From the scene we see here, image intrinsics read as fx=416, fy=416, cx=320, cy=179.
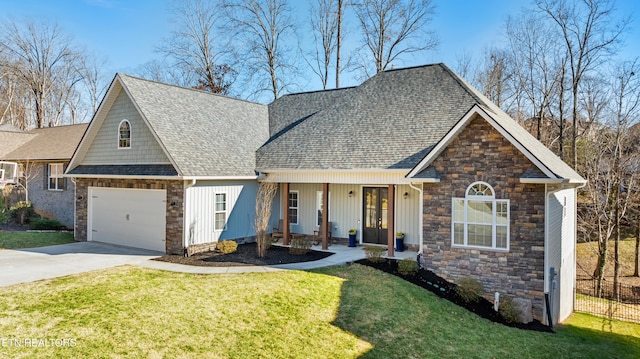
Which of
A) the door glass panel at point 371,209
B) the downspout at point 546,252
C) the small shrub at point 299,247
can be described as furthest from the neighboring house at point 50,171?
the downspout at point 546,252

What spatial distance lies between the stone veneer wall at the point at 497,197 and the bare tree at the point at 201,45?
2848cm

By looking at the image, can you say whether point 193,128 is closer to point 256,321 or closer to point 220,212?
point 220,212

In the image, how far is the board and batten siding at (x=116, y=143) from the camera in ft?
50.2

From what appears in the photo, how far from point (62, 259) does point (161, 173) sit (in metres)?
3.98

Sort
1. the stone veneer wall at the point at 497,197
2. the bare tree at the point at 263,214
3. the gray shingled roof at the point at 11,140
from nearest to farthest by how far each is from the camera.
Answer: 1. the stone veneer wall at the point at 497,197
2. the bare tree at the point at 263,214
3. the gray shingled roof at the point at 11,140

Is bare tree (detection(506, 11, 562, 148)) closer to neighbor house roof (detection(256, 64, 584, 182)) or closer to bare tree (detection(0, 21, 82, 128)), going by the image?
neighbor house roof (detection(256, 64, 584, 182))

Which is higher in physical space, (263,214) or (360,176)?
(360,176)

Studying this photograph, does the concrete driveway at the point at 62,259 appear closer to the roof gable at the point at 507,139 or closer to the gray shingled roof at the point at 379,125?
the gray shingled roof at the point at 379,125

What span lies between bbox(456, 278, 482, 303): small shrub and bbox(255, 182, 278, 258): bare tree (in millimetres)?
6355

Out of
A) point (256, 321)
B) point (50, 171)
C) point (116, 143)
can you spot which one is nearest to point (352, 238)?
point (256, 321)

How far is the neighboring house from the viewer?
22.5 m

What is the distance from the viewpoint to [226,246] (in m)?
14.5

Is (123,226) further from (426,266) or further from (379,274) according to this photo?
(426,266)

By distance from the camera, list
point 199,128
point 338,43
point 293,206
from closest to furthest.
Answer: point 199,128
point 293,206
point 338,43
